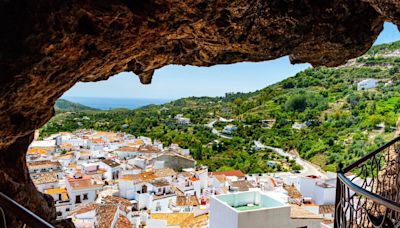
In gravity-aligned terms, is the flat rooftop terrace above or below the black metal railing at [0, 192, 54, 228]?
below

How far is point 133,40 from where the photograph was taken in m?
4.66

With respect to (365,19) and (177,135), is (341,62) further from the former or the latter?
(177,135)

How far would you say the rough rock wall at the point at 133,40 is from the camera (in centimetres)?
343

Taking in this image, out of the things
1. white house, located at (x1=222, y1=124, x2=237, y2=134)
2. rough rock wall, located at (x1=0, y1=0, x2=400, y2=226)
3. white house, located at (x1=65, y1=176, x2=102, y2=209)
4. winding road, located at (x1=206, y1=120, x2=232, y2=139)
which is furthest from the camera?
white house, located at (x1=222, y1=124, x2=237, y2=134)

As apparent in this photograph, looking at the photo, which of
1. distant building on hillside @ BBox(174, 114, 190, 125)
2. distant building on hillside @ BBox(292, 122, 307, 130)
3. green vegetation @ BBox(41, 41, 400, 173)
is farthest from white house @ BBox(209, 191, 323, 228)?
distant building on hillside @ BBox(174, 114, 190, 125)

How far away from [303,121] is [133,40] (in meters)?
62.1

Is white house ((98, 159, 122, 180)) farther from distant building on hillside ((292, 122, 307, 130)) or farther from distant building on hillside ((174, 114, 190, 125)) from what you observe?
distant building on hillside ((174, 114, 190, 125))

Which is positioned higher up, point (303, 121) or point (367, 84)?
point (367, 84)

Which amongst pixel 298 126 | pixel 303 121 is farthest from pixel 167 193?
pixel 303 121

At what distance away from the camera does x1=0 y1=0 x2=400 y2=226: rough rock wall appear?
135 inches

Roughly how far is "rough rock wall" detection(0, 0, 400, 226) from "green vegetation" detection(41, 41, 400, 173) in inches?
1209

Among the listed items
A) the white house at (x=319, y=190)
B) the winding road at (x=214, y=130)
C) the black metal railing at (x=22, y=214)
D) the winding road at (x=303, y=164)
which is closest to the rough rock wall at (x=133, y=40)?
Answer: the black metal railing at (x=22, y=214)

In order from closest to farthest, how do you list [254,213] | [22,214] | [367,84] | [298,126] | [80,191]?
[22,214] → [254,213] → [80,191] → [298,126] → [367,84]

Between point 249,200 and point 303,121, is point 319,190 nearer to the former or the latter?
point 249,200
